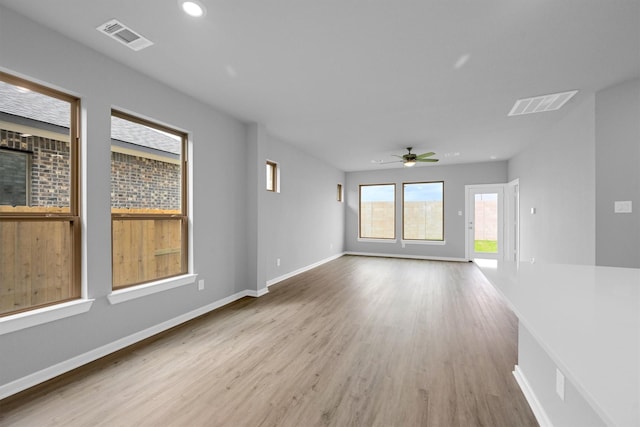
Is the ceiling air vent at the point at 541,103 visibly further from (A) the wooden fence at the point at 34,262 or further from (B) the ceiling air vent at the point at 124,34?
(A) the wooden fence at the point at 34,262

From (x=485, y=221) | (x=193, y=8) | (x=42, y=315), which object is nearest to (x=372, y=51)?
(x=193, y=8)

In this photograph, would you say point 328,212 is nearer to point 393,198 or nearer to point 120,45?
point 393,198

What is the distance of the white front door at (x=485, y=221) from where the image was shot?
23.4 ft

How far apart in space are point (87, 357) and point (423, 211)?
296 inches

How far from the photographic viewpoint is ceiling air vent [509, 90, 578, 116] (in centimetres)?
321

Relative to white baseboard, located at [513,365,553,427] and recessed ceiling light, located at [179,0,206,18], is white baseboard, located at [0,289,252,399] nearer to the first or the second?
recessed ceiling light, located at [179,0,206,18]

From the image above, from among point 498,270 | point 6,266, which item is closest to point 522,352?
point 498,270

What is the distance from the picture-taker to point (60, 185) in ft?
7.47

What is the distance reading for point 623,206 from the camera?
2.91 meters

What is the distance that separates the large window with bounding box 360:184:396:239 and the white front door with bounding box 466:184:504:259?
199 cm

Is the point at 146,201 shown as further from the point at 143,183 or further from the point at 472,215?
the point at 472,215

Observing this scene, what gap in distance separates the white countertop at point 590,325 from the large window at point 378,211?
667cm

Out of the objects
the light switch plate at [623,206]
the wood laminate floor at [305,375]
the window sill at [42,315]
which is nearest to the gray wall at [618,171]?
the light switch plate at [623,206]

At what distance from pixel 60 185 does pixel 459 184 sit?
25.8ft
